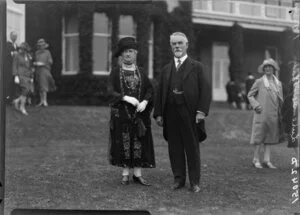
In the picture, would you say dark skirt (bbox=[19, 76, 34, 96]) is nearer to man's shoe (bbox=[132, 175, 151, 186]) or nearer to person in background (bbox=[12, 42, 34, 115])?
person in background (bbox=[12, 42, 34, 115])

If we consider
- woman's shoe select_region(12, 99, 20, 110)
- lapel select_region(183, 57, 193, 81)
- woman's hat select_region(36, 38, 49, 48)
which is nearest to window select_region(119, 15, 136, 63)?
lapel select_region(183, 57, 193, 81)

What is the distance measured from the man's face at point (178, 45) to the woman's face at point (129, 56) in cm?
33

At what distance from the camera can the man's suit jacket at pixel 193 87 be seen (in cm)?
489

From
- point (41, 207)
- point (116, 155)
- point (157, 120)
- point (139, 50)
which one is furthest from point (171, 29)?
point (41, 207)

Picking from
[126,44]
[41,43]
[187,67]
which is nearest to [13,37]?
[41,43]

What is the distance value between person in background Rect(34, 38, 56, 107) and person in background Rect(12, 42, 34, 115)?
0.21 ft

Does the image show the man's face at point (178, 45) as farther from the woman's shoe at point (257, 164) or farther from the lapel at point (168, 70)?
the woman's shoe at point (257, 164)

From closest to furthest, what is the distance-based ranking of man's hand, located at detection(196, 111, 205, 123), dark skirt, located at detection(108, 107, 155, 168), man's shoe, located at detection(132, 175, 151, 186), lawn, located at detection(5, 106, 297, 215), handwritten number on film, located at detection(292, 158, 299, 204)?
handwritten number on film, located at detection(292, 158, 299, 204), lawn, located at detection(5, 106, 297, 215), man's hand, located at detection(196, 111, 205, 123), man's shoe, located at detection(132, 175, 151, 186), dark skirt, located at detection(108, 107, 155, 168)

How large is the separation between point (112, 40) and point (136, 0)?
0.49 meters

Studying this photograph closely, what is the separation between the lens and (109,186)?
16.0ft

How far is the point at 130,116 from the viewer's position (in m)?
5.11

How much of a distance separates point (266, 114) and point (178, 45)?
0.94 m

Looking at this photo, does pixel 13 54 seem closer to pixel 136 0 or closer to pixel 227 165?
pixel 136 0

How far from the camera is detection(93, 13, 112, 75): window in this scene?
5.13 m
